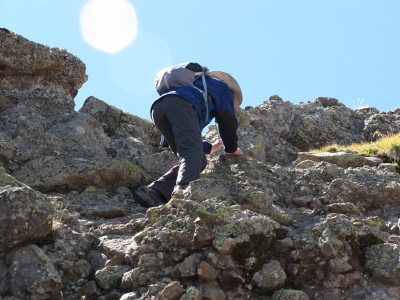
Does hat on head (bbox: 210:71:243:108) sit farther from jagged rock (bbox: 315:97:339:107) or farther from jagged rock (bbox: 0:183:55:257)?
jagged rock (bbox: 315:97:339:107)

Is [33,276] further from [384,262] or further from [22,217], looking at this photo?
[384,262]

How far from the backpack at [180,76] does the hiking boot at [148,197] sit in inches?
59.8

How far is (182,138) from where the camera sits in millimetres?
7531

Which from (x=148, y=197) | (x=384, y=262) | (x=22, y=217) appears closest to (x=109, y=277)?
(x=22, y=217)

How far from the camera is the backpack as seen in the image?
7965 mm

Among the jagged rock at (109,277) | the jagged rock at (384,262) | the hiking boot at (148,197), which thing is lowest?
the jagged rock at (109,277)

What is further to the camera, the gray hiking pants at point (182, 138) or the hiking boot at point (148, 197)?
the hiking boot at point (148, 197)

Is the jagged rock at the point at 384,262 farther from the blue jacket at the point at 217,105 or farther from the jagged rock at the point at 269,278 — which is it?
the blue jacket at the point at 217,105

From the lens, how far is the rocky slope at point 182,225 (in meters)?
4.95

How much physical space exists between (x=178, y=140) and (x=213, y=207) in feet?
7.05

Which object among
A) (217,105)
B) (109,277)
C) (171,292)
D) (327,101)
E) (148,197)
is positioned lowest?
(171,292)

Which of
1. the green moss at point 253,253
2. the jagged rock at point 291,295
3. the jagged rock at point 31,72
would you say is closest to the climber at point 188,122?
the green moss at point 253,253

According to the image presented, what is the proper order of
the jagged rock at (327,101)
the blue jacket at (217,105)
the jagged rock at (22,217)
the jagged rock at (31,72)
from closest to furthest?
1. the jagged rock at (22,217)
2. the blue jacket at (217,105)
3. the jagged rock at (31,72)
4. the jagged rock at (327,101)

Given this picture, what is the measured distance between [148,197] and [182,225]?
6.99ft
